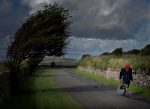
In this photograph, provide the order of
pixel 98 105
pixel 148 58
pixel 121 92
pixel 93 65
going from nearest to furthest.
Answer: pixel 98 105
pixel 121 92
pixel 148 58
pixel 93 65

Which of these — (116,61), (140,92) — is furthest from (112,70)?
(140,92)

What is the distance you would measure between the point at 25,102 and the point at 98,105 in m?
3.95

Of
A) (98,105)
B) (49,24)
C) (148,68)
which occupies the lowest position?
(98,105)

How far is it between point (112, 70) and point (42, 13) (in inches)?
520

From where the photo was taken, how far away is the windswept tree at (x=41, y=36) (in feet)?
123

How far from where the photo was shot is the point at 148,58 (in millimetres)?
39500

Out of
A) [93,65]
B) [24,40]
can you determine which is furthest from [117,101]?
[93,65]

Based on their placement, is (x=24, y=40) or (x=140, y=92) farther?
(x=24, y=40)

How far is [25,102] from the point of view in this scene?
24297mm

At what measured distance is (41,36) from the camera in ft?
130

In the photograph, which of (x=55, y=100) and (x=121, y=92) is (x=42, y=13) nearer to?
(x=121, y=92)

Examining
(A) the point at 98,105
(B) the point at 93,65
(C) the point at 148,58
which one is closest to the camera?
(A) the point at 98,105

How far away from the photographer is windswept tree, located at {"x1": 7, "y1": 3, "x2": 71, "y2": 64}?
123 ft

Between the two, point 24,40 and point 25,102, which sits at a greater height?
point 24,40
